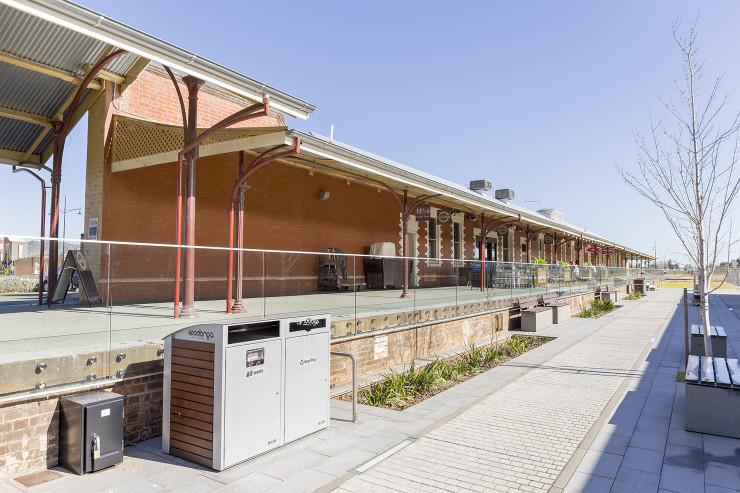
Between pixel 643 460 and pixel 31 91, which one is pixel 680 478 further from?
pixel 31 91

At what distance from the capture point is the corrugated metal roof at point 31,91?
8359 millimetres

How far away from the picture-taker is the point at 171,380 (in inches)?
176

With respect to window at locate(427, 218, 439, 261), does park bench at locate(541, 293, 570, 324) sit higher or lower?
lower

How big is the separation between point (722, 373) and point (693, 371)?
28 cm

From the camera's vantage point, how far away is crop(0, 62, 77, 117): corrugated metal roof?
27.4 feet

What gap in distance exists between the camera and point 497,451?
4.59 m

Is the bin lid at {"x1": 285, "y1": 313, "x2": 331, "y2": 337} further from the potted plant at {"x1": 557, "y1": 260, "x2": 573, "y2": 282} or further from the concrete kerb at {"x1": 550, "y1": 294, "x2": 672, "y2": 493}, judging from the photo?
the potted plant at {"x1": 557, "y1": 260, "x2": 573, "y2": 282}

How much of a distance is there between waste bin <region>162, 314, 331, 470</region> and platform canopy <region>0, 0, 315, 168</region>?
3.23 metres

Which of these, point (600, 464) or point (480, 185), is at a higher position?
point (480, 185)

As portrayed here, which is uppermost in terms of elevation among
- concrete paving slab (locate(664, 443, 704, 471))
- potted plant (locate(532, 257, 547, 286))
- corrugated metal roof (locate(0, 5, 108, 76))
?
corrugated metal roof (locate(0, 5, 108, 76))

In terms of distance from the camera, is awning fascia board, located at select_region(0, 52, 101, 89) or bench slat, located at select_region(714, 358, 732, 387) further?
awning fascia board, located at select_region(0, 52, 101, 89)

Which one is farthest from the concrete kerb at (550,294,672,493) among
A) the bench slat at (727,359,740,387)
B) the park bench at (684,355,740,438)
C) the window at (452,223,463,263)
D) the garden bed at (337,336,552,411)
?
the window at (452,223,463,263)

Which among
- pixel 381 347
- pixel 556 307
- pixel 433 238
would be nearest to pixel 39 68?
pixel 381 347

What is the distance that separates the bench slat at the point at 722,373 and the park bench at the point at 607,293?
1664 centimetres
